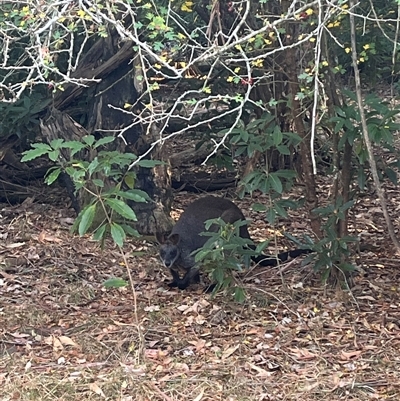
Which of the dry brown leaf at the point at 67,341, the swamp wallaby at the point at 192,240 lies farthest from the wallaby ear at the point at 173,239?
the dry brown leaf at the point at 67,341

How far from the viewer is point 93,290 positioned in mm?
5285

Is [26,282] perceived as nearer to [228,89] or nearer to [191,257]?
[191,257]

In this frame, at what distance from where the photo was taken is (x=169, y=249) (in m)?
5.59

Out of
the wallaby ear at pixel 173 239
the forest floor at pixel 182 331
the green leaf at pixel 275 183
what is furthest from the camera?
the wallaby ear at pixel 173 239

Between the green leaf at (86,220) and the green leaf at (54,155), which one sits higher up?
the green leaf at (54,155)

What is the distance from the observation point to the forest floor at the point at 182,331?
3.89 meters

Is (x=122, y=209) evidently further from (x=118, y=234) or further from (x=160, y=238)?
(x=160, y=238)

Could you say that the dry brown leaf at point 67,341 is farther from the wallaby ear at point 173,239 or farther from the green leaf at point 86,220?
the wallaby ear at point 173,239

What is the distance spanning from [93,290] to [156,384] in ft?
4.89

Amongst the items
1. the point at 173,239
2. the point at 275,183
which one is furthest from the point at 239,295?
the point at 173,239

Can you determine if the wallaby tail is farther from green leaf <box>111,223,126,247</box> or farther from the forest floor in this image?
green leaf <box>111,223,126,247</box>

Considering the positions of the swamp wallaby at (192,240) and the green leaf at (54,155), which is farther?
the swamp wallaby at (192,240)

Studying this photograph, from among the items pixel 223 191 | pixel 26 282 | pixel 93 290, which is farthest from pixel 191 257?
pixel 223 191

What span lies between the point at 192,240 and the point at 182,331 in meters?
1.24
